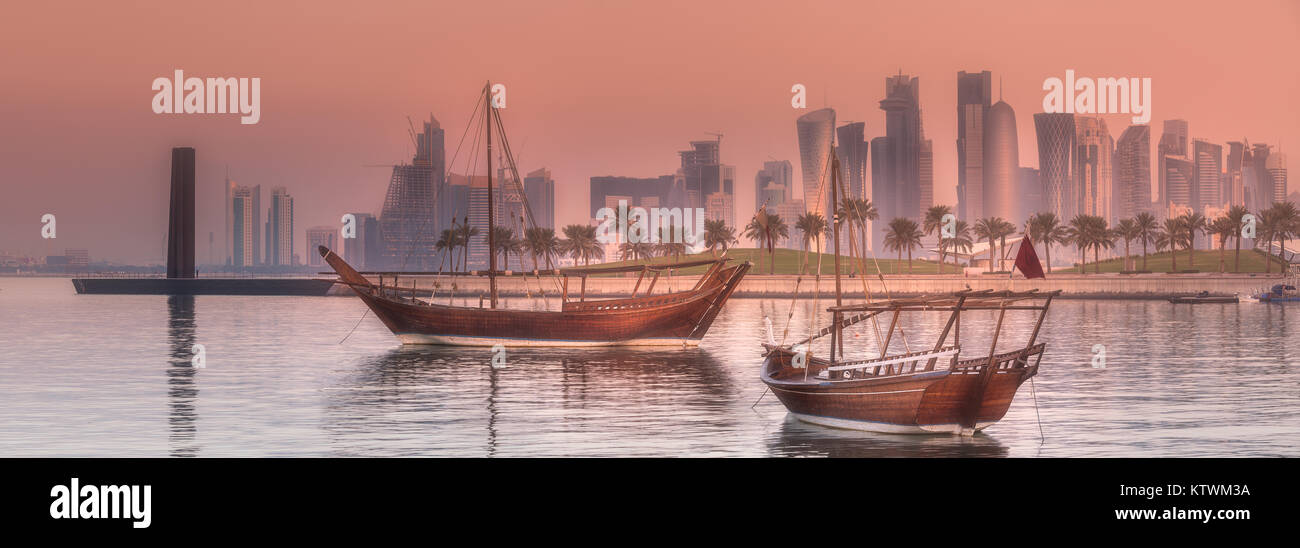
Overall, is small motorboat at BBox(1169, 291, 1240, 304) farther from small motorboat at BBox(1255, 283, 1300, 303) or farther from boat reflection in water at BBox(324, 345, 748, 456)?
boat reflection in water at BBox(324, 345, 748, 456)

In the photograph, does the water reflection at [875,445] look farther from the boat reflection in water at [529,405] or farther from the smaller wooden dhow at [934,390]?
the boat reflection in water at [529,405]

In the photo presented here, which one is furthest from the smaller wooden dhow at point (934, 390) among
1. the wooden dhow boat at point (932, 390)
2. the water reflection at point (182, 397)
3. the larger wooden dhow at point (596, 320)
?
the larger wooden dhow at point (596, 320)

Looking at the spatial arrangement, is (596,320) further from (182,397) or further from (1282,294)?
(1282,294)

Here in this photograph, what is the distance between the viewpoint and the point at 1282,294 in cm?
15600

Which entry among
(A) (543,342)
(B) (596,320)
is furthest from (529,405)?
(A) (543,342)

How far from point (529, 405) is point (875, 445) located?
641 inches

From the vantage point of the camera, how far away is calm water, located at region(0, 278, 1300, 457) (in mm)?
33344

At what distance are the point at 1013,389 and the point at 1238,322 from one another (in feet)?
295

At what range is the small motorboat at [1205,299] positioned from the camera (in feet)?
514

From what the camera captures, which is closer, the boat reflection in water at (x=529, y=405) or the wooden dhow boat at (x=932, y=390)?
the wooden dhow boat at (x=932, y=390)

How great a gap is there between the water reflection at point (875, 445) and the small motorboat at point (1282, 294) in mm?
142098

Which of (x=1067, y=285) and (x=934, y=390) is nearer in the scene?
(x=934, y=390)
